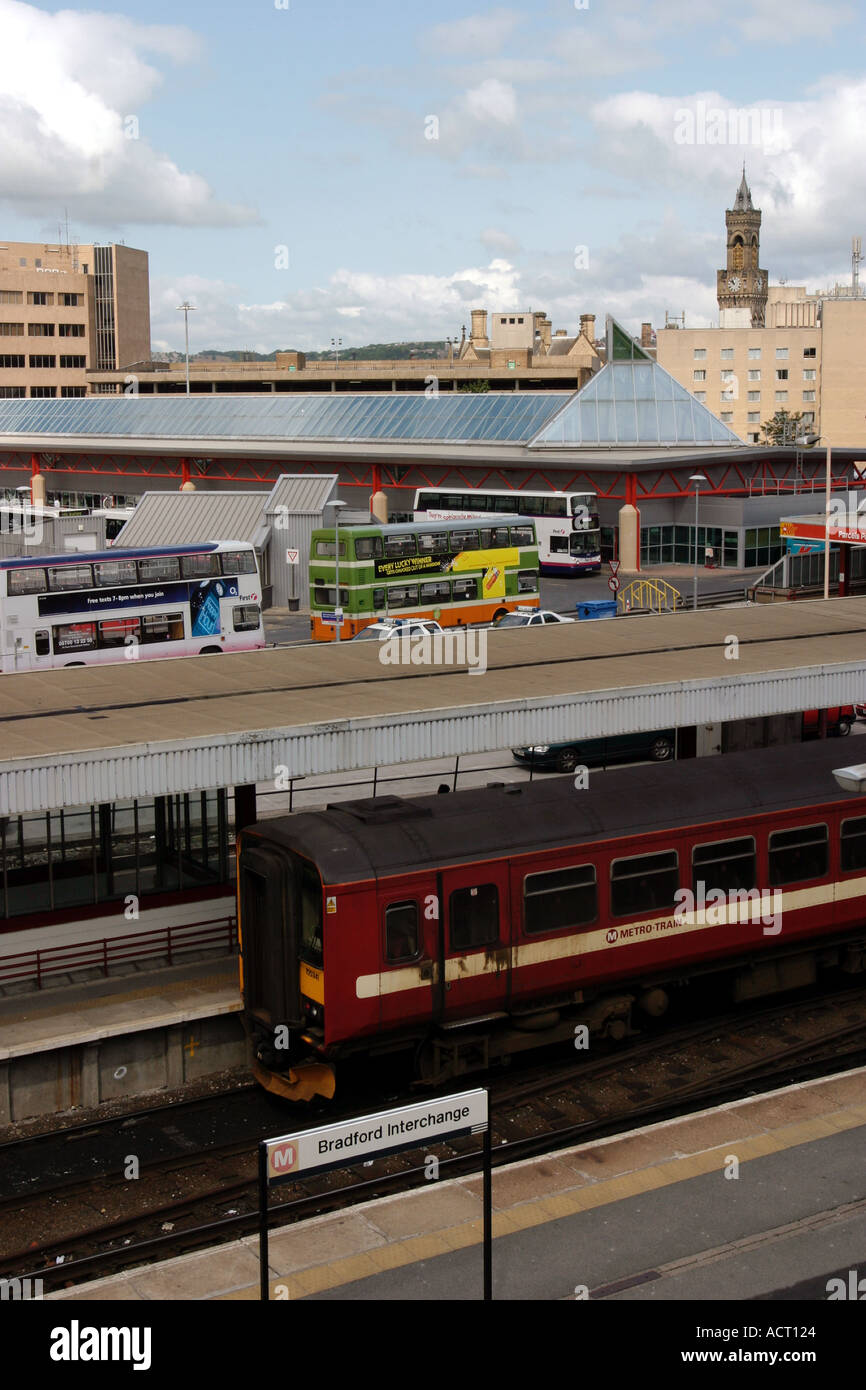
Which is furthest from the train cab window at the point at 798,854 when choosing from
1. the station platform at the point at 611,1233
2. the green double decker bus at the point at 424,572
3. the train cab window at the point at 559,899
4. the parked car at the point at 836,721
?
the green double decker bus at the point at 424,572

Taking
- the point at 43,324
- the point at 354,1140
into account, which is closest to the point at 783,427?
the point at 43,324

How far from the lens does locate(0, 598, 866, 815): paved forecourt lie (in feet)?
50.4

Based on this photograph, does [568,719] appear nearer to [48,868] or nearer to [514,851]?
[514,851]

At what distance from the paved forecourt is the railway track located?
393cm

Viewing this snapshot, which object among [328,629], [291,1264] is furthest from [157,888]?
[328,629]

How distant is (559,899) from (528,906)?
449 mm

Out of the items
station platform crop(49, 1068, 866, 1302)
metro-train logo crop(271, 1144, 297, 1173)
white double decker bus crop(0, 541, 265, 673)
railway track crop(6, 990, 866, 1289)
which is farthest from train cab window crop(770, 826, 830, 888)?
white double decker bus crop(0, 541, 265, 673)

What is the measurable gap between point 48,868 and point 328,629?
2770 centimetres

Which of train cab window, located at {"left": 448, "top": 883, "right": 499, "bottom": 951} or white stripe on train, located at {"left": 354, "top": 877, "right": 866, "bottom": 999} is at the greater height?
train cab window, located at {"left": 448, "top": 883, "right": 499, "bottom": 951}

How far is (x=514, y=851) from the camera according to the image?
15.4m

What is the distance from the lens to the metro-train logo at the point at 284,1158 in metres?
9.68

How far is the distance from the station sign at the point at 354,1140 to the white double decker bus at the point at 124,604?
90.3ft

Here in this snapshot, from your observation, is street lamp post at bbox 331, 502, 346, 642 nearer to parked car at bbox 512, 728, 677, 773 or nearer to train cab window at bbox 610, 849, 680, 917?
parked car at bbox 512, 728, 677, 773

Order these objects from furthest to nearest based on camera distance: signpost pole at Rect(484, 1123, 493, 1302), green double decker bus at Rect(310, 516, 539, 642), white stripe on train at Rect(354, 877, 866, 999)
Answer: green double decker bus at Rect(310, 516, 539, 642)
white stripe on train at Rect(354, 877, 866, 999)
signpost pole at Rect(484, 1123, 493, 1302)
